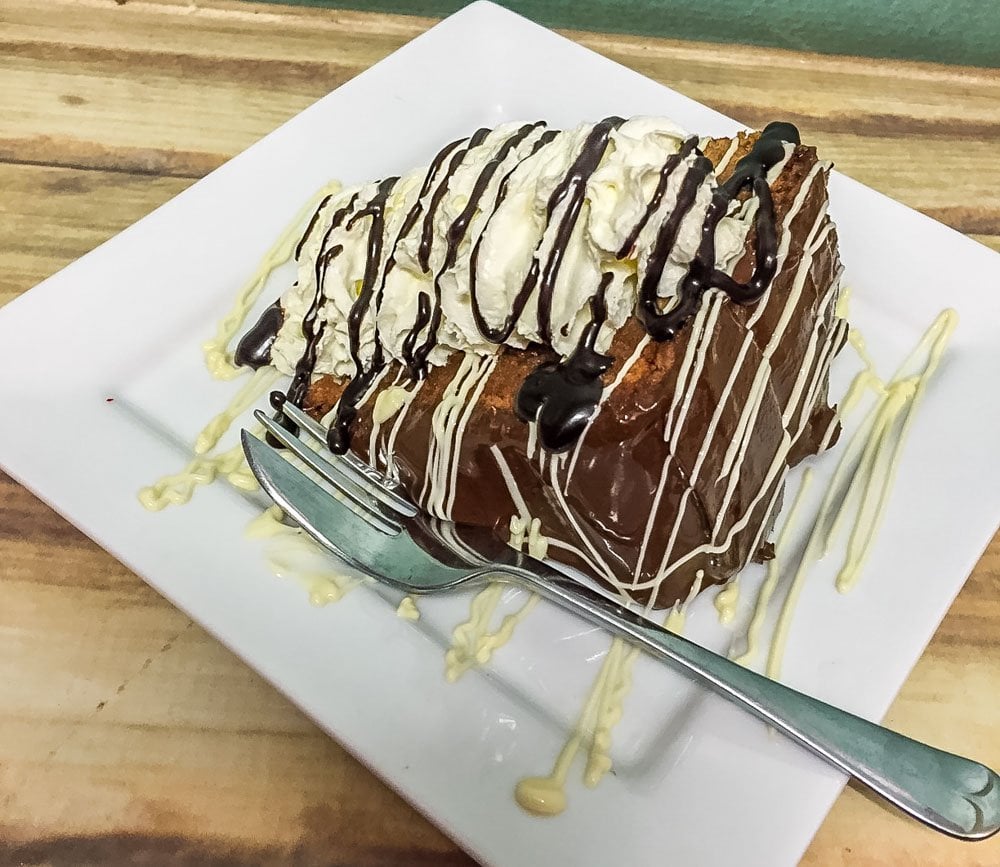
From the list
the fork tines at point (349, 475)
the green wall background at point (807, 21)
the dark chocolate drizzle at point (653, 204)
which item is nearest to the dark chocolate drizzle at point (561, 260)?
the dark chocolate drizzle at point (653, 204)

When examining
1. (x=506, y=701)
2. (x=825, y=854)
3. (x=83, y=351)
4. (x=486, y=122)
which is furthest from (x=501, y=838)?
(x=486, y=122)

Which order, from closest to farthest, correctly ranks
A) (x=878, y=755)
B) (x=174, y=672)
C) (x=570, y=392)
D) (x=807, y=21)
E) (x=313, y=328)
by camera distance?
1. (x=878, y=755)
2. (x=570, y=392)
3. (x=174, y=672)
4. (x=313, y=328)
5. (x=807, y=21)

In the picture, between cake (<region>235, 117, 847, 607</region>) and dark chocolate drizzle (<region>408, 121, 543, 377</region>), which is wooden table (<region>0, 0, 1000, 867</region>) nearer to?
cake (<region>235, 117, 847, 607</region>)

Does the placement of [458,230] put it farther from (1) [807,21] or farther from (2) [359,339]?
(1) [807,21]

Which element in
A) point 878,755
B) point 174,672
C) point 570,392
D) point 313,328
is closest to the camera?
point 878,755

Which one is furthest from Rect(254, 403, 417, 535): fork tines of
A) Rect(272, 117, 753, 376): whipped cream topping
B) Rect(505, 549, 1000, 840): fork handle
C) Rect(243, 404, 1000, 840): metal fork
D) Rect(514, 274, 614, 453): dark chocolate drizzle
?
Rect(505, 549, 1000, 840): fork handle

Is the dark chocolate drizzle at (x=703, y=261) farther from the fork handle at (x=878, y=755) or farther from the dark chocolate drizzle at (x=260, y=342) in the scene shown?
the dark chocolate drizzle at (x=260, y=342)

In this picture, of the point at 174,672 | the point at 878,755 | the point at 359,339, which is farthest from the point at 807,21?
the point at 174,672
